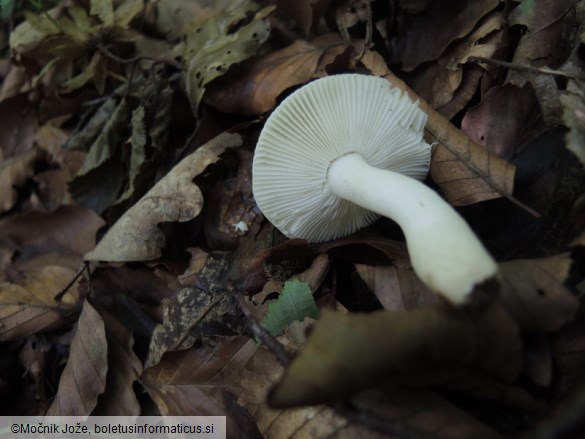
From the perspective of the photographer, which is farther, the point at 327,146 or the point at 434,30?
the point at 434,30

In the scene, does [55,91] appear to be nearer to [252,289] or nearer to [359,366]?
[252,289]

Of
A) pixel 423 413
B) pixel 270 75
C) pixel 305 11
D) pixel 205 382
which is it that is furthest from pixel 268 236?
pixel 305 11

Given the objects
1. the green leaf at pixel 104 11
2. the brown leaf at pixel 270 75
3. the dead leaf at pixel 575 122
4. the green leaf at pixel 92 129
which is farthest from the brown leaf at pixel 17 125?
the dead leaf at pixel 575 122

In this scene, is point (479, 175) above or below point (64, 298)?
above

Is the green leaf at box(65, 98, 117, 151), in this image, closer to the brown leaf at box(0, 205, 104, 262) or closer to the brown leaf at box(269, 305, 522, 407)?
the brown leaf at box(0, 205, 104, 262)

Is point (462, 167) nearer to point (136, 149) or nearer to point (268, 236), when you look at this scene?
point (268, 236)

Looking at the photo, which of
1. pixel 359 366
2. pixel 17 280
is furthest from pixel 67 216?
pixel 359 366

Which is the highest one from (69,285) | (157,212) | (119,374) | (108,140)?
(108,140)
